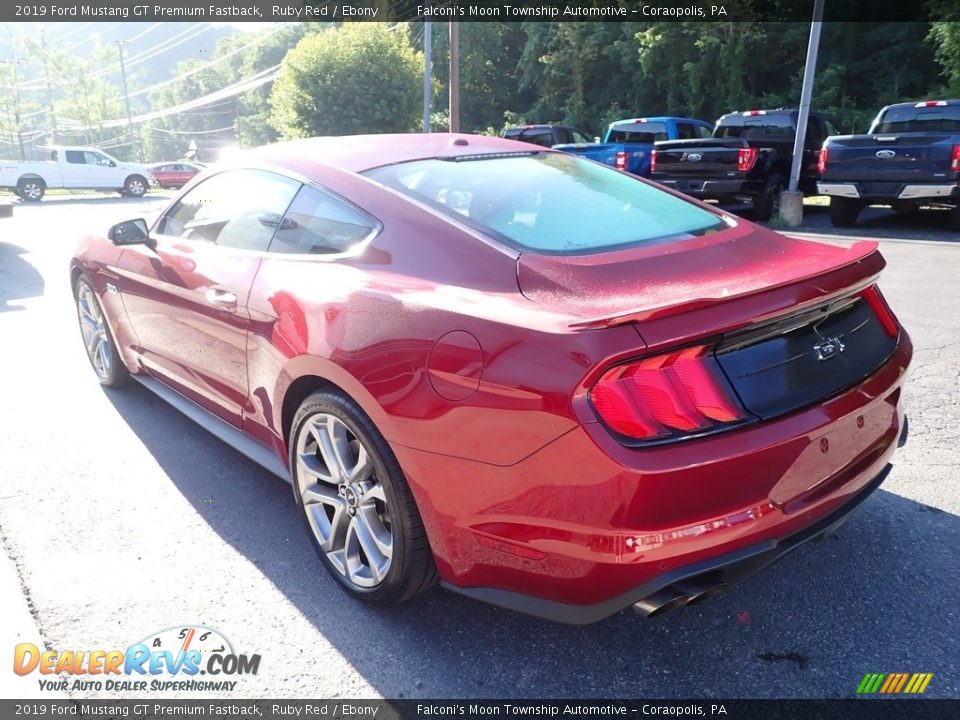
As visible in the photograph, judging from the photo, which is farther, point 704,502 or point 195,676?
point 195,676

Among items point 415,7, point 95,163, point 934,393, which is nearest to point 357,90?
point 415,7

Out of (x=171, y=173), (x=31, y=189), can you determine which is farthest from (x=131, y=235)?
(x=171, y=173)

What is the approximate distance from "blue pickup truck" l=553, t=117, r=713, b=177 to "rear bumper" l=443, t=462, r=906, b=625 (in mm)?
13095

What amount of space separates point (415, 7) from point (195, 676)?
4244cm

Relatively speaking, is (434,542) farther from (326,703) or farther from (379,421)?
(326,703)

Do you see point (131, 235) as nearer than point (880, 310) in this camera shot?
No

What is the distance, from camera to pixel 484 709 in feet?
6.97

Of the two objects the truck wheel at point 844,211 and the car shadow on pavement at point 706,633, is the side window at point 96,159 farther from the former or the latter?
the car shadow on pavement at point 706,633

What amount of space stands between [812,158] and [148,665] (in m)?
15.1

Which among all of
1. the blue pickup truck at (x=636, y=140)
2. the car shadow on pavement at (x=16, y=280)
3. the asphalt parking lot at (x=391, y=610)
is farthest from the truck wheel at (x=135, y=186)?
the asphalt parking lot at (x=391, y=610)

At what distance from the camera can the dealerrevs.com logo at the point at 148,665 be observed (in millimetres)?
2262

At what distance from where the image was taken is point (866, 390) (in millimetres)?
2258

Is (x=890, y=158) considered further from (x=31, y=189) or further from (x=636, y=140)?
(x=31, y=189)

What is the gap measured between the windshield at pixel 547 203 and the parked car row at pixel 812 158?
850 cm
